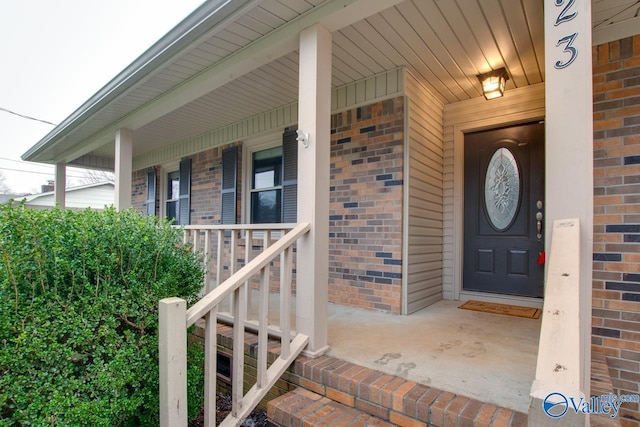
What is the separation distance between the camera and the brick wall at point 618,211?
2.27 metres

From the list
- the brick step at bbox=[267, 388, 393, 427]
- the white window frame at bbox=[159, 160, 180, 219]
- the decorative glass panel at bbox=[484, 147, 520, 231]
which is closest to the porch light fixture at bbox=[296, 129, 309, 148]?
the brick step at bbox=[267, 388, 393, 427]

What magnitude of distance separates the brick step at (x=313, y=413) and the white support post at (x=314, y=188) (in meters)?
0.29

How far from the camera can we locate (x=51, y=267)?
1.65 meters

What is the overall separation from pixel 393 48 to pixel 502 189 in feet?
6.54

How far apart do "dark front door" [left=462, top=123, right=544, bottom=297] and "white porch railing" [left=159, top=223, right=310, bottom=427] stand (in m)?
2.57

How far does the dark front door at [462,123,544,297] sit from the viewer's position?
11.6 ft

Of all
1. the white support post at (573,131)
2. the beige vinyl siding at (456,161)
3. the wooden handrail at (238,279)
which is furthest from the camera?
the beige vinyl siding at (456,161)

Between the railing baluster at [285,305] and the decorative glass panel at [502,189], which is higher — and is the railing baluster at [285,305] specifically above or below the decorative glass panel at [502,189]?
below

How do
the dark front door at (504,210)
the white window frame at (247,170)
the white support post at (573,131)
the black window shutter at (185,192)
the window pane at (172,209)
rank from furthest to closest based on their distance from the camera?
1. the window pane at (172,209)
2. the black window shutter at (185,192)
3. the white window frame at (247,170)
4. the dark front door at (504,210)
5. the white support post at (573,131)

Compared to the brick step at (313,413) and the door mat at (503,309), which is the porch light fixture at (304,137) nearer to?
the brick step at (313,413)

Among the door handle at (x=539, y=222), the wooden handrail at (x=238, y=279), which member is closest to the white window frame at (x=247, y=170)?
the wooden handrail at (x=238, y=279)

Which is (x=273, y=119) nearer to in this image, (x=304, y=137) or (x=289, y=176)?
(x=289, y=176)

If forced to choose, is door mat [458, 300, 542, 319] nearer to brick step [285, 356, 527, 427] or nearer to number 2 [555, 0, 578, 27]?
brick step [285, 356, 527, 427]

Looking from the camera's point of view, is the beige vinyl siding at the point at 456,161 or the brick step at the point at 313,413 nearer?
the brick step at the point at 313,413
